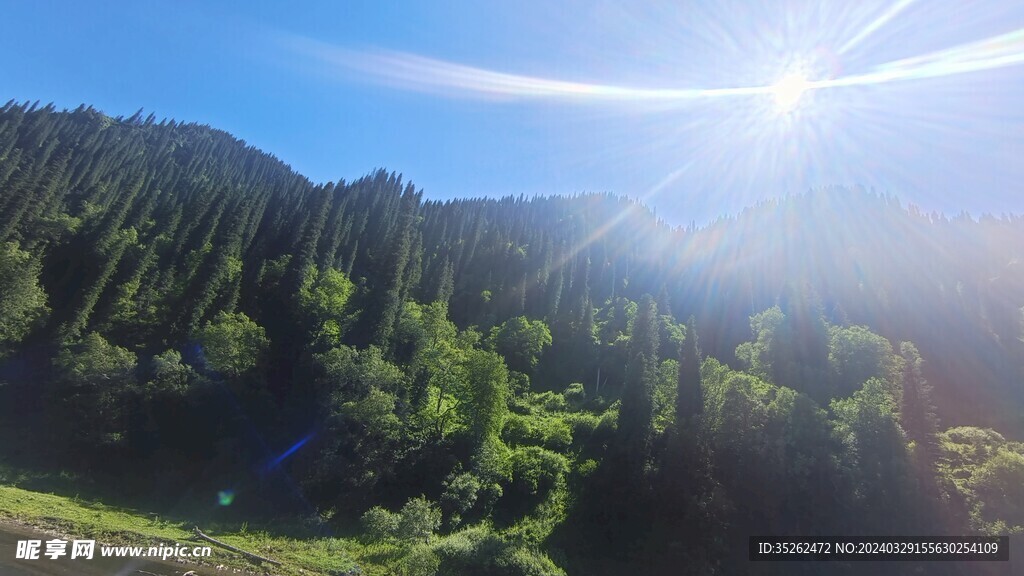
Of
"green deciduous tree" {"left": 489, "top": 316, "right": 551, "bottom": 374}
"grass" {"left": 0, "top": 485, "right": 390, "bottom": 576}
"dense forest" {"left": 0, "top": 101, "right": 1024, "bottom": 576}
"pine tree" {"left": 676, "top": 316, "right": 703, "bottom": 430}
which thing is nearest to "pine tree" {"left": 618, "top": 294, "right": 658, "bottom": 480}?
"dense forest" {"left": 0, "top": 101, "right": 1024, "bottom": 576}

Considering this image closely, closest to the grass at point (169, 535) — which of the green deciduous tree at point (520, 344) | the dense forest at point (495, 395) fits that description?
the dense forest at point (495, 395)

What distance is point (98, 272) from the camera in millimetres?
66500

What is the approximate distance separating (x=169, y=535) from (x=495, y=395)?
2901 cm

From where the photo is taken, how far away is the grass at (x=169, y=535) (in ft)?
89.1

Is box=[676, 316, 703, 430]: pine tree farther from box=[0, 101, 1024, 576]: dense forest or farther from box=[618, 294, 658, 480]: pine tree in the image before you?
box=[618, 294, 658, 480]: pine tree

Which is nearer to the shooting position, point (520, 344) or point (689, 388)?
point (689, 388)

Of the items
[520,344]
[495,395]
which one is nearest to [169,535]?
[495,395]

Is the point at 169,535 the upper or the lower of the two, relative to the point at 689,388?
lower

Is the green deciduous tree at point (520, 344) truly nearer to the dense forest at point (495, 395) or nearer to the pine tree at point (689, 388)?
the dense forest at point (495, 395)

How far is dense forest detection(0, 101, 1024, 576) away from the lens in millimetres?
38406

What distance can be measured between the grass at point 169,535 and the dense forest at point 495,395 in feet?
10.2

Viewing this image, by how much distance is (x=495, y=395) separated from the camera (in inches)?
1925

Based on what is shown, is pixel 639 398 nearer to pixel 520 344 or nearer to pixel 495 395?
pixel 495 395

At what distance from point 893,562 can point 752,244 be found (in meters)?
101
